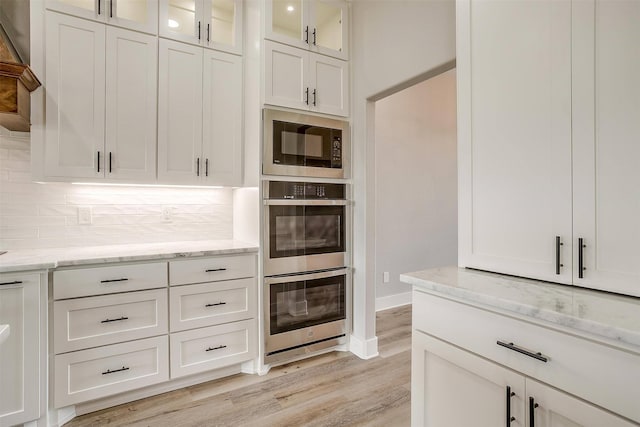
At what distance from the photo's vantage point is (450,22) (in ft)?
6.23

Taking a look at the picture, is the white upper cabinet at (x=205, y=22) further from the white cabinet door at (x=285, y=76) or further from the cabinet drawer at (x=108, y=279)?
the cabinet drawer at (x=108, y=279)

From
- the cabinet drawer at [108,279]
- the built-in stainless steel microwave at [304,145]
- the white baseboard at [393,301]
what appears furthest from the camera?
the white baseboard at [393,301]

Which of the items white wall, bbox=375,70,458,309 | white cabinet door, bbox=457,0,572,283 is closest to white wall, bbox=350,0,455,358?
white cabinet door, bbox=457,0,572,283

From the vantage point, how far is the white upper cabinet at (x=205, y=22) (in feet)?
7.63

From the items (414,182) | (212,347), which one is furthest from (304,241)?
(414,182)

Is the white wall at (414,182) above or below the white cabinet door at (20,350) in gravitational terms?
above

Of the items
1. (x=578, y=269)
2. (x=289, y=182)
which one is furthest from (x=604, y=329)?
(x=289, y=182)

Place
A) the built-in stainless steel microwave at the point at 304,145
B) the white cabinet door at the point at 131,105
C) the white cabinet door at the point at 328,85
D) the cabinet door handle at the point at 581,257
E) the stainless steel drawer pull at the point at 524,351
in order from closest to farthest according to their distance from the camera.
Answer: the stainless steel drawer pull at the point at 524,351
the cabinet door handle at the point at 581,257
the white cabinet door at the point at 131,105
the built-in stainless steel microwave at the point at 304,145
the white cabinet door at the point at 328,85

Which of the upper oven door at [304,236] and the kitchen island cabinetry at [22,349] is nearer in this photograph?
the kitchen island cabinetry at [22,349]

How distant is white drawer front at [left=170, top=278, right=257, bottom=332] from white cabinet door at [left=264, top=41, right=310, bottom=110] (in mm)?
1387

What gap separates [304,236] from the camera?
258 centimetres

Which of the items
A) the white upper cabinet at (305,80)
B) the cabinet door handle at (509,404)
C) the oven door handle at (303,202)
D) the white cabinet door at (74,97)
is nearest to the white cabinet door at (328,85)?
the white upper cabinet at (305,80)

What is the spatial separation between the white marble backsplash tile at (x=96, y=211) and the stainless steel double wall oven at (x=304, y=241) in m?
0.69

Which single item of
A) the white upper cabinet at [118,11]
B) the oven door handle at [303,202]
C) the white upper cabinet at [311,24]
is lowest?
the oven door handle at [303,202]
